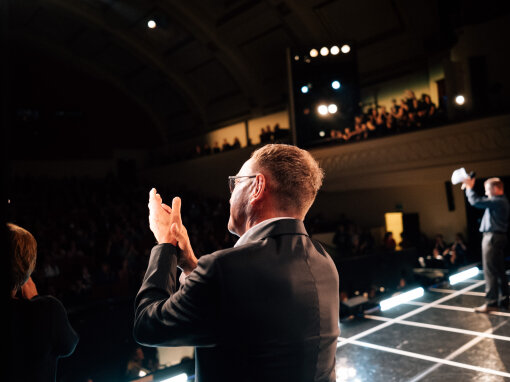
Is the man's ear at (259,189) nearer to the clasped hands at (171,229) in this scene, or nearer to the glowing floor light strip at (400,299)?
the clasped hands at (171,229)

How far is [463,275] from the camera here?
255 inches

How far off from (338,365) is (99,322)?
240 cm

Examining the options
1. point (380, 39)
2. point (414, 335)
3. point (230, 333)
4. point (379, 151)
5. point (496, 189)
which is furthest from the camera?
point (380, 39)

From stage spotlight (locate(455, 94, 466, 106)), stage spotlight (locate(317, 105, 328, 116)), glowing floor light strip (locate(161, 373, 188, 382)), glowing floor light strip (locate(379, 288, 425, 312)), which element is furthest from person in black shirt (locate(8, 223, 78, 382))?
stage spotlight (locate(455, 94, 466, 106))

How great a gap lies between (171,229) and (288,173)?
368 mm

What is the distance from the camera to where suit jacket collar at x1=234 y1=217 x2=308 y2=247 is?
105 cm

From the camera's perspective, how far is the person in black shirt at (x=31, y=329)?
4.30ft

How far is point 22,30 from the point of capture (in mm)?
18828

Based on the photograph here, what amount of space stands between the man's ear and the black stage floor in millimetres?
2503

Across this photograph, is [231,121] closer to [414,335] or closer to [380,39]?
[380,39]

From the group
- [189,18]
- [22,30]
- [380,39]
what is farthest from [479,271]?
[22,30]

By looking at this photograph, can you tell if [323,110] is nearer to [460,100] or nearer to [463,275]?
[463,275]

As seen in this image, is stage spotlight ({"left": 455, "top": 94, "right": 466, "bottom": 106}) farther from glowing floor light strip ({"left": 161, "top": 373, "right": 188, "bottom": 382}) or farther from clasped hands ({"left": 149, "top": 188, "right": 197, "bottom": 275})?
clasped hands ({"left": 149, "top": 188, "right": 197, "bottom": 275})

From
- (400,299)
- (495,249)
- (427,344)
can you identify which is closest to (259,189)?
(427,344)
